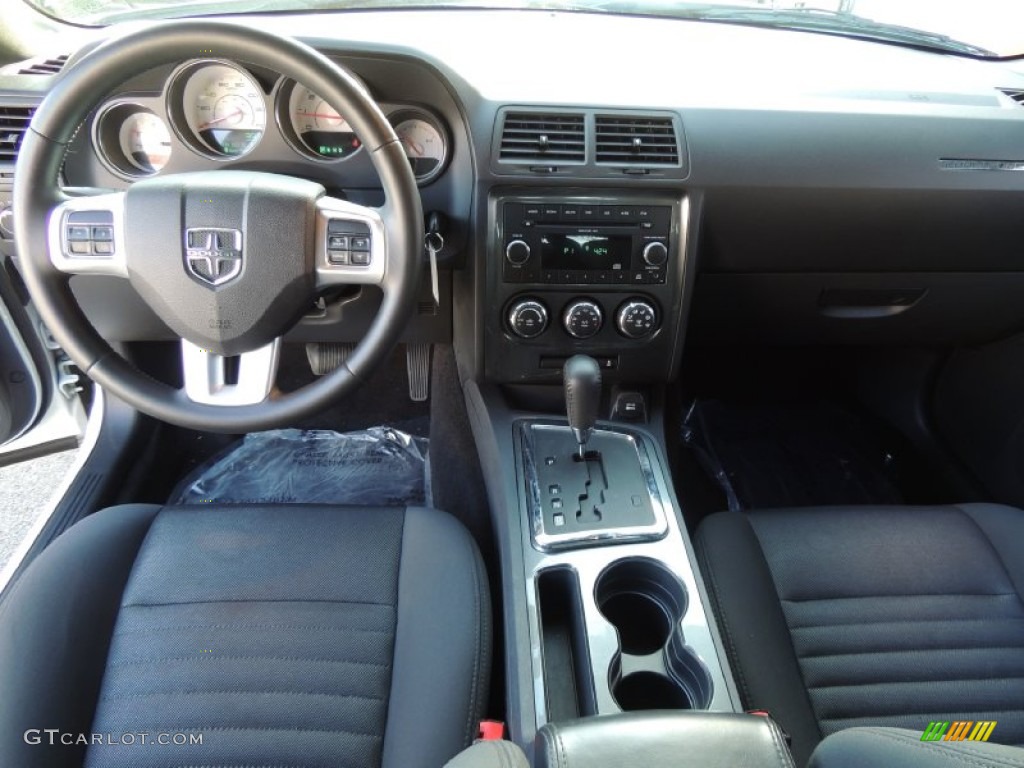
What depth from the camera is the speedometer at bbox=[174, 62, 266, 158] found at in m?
1.17

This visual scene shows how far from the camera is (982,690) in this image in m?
1.03

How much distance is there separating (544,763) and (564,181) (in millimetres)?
848

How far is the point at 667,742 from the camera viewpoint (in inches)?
27.2

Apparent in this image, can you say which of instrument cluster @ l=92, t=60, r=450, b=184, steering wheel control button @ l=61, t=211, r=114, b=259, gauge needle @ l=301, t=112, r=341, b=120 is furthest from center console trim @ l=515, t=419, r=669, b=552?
steering wheel control button @ l=61, t=211, r=114, b=259

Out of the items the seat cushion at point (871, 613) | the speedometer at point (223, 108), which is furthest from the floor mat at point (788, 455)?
the speedometer at point (223, 108)

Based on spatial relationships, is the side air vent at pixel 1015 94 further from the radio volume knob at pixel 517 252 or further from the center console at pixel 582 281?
the radio volume knob at pixel 517 252

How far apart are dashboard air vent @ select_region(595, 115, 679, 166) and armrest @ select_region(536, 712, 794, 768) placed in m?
0.83

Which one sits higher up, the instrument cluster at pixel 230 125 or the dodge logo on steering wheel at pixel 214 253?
the instrument cluster at pixel 230 125

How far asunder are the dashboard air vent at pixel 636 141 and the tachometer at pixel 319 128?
0.42 metres

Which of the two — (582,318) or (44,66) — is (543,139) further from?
(44,66)

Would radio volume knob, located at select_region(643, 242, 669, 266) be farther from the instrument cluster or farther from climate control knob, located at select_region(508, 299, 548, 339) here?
the instrument cluster

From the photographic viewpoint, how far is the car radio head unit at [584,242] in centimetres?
121

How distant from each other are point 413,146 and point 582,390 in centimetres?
53

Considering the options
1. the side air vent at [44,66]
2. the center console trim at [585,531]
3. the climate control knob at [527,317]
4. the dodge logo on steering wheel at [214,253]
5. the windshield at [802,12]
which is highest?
the windshield at [802,12]
